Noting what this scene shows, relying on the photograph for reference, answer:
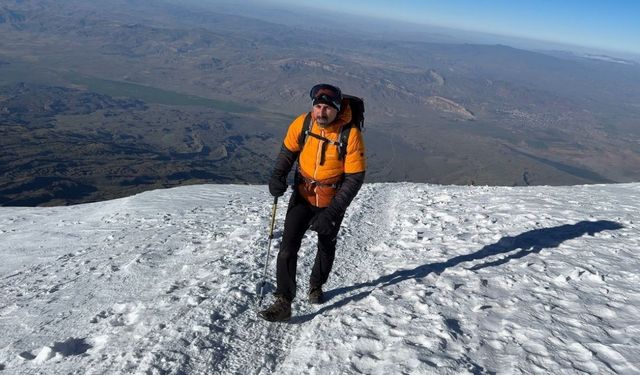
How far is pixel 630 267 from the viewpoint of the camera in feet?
25.3

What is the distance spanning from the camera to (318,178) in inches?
222

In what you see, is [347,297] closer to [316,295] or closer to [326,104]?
[316,295]

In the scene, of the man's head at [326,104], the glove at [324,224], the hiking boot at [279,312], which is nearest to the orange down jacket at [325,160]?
the man's head at [326,104]

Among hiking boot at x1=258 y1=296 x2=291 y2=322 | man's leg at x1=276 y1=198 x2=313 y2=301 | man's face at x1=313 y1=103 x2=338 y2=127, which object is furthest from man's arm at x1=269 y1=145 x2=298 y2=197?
hiking boot at x1=258 y1=296 x2=291 y2=322

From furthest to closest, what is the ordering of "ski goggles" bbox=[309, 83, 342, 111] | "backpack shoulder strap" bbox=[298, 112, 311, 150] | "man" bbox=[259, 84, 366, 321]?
"backpack shoulder strap" bbox=[298, 112, 311, 150], "man" bbox=[259, 84, 366, 321], "ski goggles" bbox=[309, 83, 342, 111]

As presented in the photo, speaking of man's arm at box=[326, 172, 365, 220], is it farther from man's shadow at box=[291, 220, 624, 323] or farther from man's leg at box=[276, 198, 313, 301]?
man's shadow at box=[291, 220, 624, 323]

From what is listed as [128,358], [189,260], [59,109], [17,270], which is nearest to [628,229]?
[189,260]

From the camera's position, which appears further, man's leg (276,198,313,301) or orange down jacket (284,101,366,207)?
man's leg (276,198,313,301)

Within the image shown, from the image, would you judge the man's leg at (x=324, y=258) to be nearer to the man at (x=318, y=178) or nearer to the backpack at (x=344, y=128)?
the man at (x=318, y=178)

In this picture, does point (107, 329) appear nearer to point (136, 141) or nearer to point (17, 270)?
point (17, 270)

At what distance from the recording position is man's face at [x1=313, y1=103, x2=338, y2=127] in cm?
531

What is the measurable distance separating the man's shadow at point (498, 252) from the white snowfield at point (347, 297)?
0.04 m

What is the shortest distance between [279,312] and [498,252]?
5.06 meters

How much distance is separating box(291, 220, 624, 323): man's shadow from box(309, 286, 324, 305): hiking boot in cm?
16
